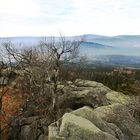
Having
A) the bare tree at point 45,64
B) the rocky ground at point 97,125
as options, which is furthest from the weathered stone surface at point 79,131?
the bare tree at point 45,64

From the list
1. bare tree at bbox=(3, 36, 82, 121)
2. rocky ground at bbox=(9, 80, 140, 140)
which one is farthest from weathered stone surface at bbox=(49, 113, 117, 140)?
bare tree at bbox=(3, 36, 82, 121)

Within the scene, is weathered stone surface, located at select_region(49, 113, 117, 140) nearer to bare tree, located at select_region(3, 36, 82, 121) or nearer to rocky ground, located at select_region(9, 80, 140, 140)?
rocky ground, located at select_region(9, 80, 140, 140)

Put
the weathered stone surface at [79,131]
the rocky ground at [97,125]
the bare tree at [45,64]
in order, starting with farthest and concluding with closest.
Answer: the bare tree at [45,64] → the rocky ground at [97,125] → the weathered stone surface at [79,131]

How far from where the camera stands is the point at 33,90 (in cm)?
4238

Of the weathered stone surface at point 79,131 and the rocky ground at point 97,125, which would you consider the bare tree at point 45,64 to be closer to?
the rocky ground at point 97,125

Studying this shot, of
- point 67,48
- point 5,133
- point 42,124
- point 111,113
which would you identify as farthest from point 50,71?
point 111,113

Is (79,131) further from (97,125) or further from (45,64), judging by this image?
(45,64)

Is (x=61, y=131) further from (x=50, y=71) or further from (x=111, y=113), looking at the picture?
(x=50, y=71)

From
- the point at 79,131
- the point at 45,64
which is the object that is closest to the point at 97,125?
the point at 79,131

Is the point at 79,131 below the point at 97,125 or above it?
above

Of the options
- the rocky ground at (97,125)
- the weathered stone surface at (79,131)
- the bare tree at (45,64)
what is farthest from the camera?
the bare tree at (45,64)

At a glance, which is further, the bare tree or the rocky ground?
the bare tree

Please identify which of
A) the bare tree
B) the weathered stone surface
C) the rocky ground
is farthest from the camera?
the bare tree

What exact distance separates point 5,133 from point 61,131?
25.0 meters
